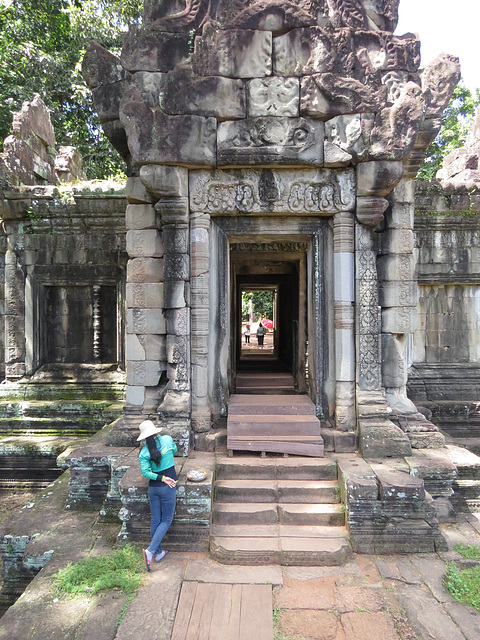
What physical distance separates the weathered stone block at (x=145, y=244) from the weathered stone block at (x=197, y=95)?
1433mm

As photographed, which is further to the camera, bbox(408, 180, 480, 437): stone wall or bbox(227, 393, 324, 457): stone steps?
bbox(408, 180, 480, 437): stone wall

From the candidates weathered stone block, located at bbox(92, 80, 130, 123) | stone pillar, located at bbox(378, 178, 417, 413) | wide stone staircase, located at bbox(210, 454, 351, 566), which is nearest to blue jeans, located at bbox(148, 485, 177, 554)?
wide stone staircase, located at bbox(210, 454, 351, 566)

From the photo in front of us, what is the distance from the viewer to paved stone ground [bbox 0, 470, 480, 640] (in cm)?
310

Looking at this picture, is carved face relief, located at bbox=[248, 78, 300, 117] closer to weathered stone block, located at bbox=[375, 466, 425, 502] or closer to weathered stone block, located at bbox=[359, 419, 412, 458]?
weathered stone block, located at bbox=[359, 419, 412, 458]

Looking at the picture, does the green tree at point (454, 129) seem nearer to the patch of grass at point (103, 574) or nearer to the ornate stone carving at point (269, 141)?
the ornate stone carving at point (269, 141)

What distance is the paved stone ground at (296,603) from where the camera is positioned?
3.10 metres

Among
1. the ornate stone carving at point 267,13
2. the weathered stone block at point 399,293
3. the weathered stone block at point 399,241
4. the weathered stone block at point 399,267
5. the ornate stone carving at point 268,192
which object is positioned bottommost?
the weathered stone block at point 399,293

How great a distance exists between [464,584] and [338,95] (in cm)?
485

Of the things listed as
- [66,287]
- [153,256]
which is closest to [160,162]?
[153,256]

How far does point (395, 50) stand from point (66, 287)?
21.7ft

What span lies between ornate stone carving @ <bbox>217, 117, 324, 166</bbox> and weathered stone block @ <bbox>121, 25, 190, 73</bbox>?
0.98 meters

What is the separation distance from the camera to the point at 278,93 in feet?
16.1

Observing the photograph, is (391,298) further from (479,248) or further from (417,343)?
(479,248)

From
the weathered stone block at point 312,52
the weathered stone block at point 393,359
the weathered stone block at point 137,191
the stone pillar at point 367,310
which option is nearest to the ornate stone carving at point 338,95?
the weathered stone block at point 312,52
